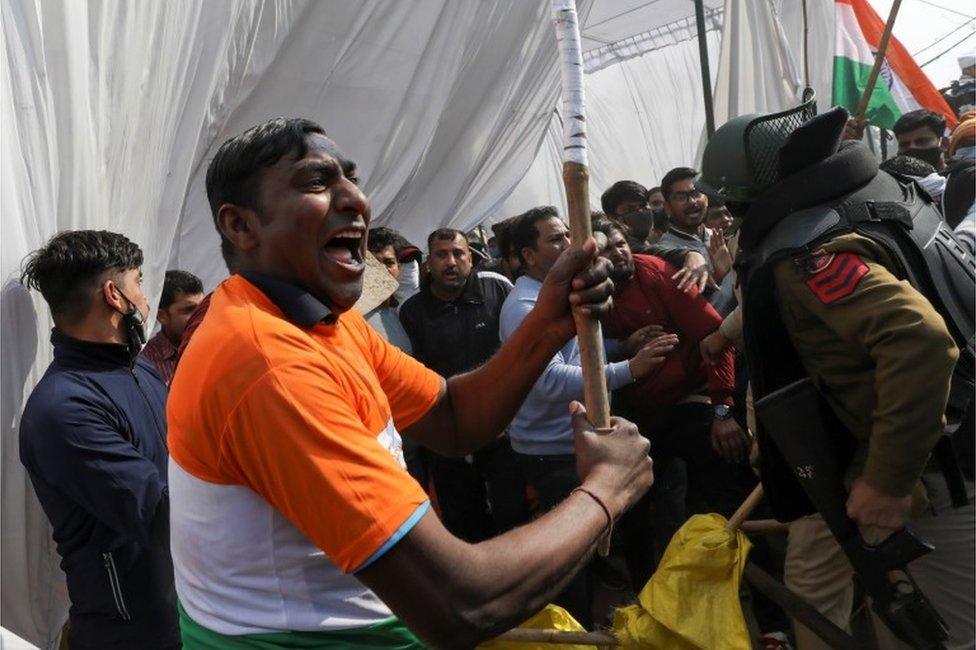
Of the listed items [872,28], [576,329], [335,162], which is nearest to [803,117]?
[576,329]

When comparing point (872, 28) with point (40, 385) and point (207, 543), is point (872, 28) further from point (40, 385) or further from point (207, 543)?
point (207, 543)

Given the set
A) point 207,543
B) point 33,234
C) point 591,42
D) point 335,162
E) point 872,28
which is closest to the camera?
point 207,543

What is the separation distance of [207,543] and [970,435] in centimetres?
207

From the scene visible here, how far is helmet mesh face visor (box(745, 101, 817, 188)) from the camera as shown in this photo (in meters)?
2.86

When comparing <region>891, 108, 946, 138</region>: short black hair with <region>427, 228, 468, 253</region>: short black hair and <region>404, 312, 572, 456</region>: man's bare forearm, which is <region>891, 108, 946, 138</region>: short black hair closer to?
<region>427, 228, 468, 253</region>: short black hair

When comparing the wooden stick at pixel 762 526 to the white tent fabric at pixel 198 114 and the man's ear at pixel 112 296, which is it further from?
the white tent fabric at pixel 198 114

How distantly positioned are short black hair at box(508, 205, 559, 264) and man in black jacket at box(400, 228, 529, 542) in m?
0.57

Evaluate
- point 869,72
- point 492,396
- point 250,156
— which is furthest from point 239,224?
point 869,72

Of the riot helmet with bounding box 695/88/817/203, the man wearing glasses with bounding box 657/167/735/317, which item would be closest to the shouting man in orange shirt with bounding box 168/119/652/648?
the riot helmet with bounding box 695/88/817/203

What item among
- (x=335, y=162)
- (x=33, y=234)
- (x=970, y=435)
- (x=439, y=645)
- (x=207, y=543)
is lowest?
(x=970, y=435)

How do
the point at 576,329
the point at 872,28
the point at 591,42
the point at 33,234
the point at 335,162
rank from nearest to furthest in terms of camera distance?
the point at 335,162 < the point at 576,329 < the point at 33,234 < the point at 872,28 < the point at 591,42

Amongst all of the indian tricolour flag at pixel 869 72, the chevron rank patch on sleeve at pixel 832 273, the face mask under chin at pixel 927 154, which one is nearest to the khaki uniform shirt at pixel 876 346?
the chevron rank patch on sleeve at pixel 832 273

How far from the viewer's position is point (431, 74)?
480cm

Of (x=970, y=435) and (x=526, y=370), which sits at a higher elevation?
(x=526, y=370)
